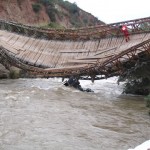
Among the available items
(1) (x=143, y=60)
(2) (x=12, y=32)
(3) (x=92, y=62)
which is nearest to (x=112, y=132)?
(1) (x=143, y=60)

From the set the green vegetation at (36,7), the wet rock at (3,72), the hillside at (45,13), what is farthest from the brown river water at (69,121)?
the green vegetation at (36,7)

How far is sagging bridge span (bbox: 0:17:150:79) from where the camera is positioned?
2052 cm

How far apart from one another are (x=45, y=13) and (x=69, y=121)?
52.4m

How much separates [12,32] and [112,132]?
18.1 m

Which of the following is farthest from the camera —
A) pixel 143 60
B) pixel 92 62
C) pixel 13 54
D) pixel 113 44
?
pixel 13 54

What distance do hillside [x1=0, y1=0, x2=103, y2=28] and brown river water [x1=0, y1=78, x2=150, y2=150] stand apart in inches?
1194

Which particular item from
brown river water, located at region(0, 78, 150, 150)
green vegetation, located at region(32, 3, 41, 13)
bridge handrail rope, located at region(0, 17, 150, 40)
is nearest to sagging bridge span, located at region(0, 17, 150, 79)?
bridge handrail rope, located at region(0, 17, 150, 40)

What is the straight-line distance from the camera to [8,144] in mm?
10906

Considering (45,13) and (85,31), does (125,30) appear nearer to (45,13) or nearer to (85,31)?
(85,31)

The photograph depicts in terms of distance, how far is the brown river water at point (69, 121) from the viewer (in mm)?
11367

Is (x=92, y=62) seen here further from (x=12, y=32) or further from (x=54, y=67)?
(x=12, y=32)

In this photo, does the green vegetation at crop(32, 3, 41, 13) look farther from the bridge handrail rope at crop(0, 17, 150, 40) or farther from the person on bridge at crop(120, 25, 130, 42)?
the person on bridge at crop(120, 25, 130, 42)

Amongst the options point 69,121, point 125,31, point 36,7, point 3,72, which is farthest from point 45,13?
point 69,121

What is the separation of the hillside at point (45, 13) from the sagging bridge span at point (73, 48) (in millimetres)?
20264
